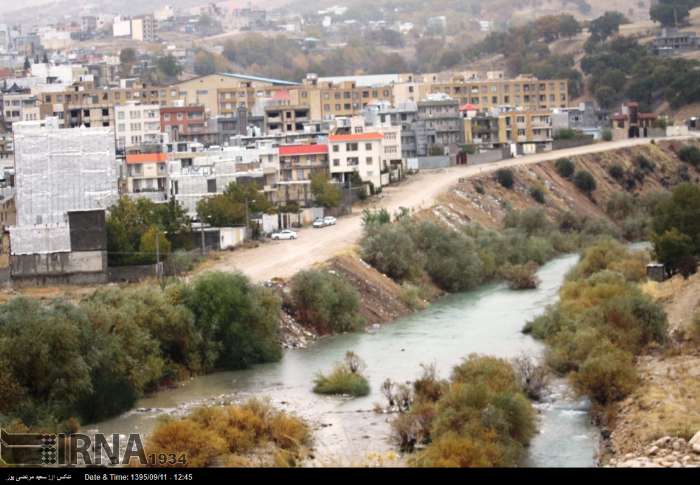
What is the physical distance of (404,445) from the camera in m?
16.6

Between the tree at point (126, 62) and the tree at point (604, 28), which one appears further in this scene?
the tree at point (604, 28)

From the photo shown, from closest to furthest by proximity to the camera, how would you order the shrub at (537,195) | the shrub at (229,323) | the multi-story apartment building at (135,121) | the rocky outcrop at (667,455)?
the rocky outcrop at (667,455) → the shrub at (229,323) → the shrub at (537,195) → the multi-story apartment building at (135,121)

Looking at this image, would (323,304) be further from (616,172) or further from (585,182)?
(616,172)

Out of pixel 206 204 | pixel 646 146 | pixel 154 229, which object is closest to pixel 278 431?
pixel 154 229

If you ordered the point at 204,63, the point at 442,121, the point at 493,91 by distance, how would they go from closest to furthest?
the point at 442,121 < the point at 493,91 < the point at 204,63

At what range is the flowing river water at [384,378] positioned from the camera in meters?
16.8

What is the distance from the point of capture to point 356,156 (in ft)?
138

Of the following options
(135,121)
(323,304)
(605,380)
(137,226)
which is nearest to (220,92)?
(135,121)

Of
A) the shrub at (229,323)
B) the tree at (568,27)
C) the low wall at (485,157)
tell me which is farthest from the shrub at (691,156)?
the tree at (568,27)

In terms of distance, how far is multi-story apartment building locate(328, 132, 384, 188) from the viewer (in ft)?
137

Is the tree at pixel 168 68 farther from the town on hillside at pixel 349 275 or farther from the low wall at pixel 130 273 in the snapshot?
the low wall at pixel 130 273

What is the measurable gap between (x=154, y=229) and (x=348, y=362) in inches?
354

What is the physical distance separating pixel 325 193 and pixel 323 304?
12.4 metres

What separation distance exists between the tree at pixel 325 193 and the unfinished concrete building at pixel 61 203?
262 inches
